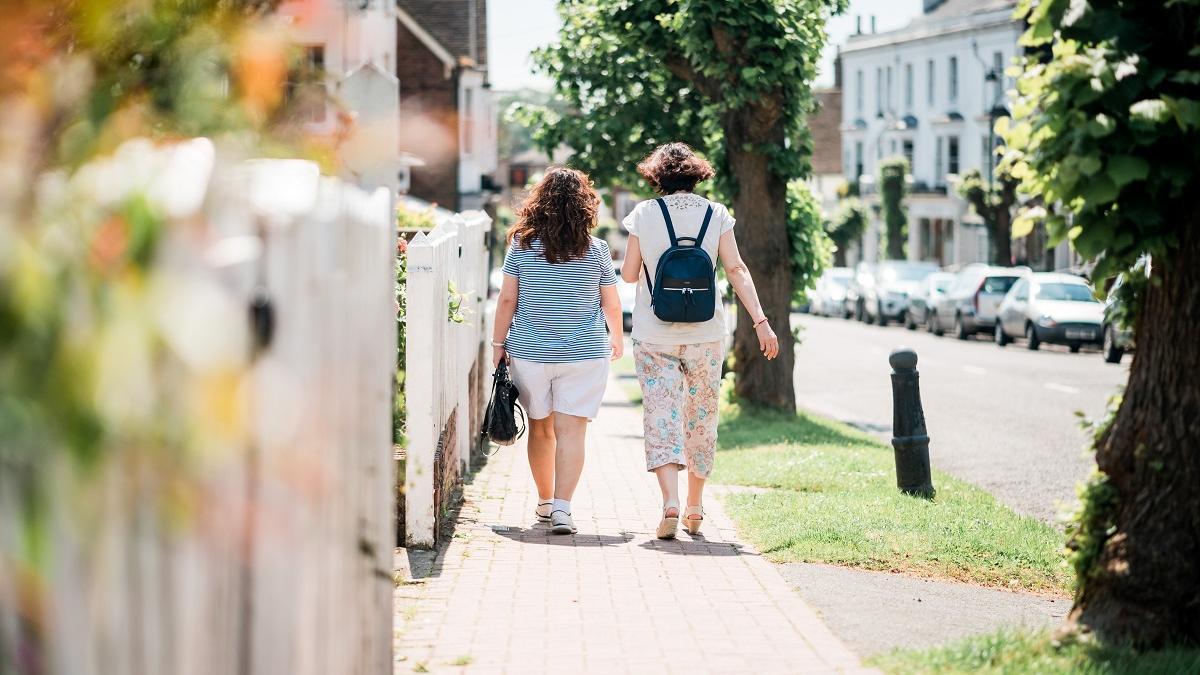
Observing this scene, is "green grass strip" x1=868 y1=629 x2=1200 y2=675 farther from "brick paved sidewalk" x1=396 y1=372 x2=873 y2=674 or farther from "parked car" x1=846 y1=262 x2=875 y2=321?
"parked car" x1=846 y1=262 x2=875 y2=321

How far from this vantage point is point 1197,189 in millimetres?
5223

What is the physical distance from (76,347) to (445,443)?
6589mm

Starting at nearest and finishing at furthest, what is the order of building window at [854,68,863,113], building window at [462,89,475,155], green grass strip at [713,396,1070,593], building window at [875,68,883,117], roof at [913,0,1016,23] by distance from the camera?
green grass strip at [713,396,1070,593], building window at [462,89,475,155], roof at [913,0,1016,23], building window at [875,68,883,117], building window at [854,68,863,113]

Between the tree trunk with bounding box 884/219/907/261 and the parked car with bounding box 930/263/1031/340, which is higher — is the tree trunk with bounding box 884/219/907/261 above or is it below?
above

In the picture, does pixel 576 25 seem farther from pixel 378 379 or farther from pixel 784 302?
pixel 378 379

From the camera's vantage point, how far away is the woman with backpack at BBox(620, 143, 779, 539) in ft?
26.6

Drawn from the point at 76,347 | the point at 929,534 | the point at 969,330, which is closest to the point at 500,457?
the point at 929,534

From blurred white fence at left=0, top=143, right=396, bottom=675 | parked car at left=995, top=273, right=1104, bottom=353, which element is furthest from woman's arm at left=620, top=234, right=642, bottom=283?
parked car at left=995, top=273, right=1104, bottom=353

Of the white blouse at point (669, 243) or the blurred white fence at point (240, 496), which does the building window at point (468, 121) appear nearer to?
the white blouse at point (669, 243)

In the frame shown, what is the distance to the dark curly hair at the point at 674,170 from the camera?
27.3 ft

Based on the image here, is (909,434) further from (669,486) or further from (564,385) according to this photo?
(564,385)

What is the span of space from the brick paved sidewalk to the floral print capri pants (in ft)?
1.37

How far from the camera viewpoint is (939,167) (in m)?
70.4

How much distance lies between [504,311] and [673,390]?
945mm
